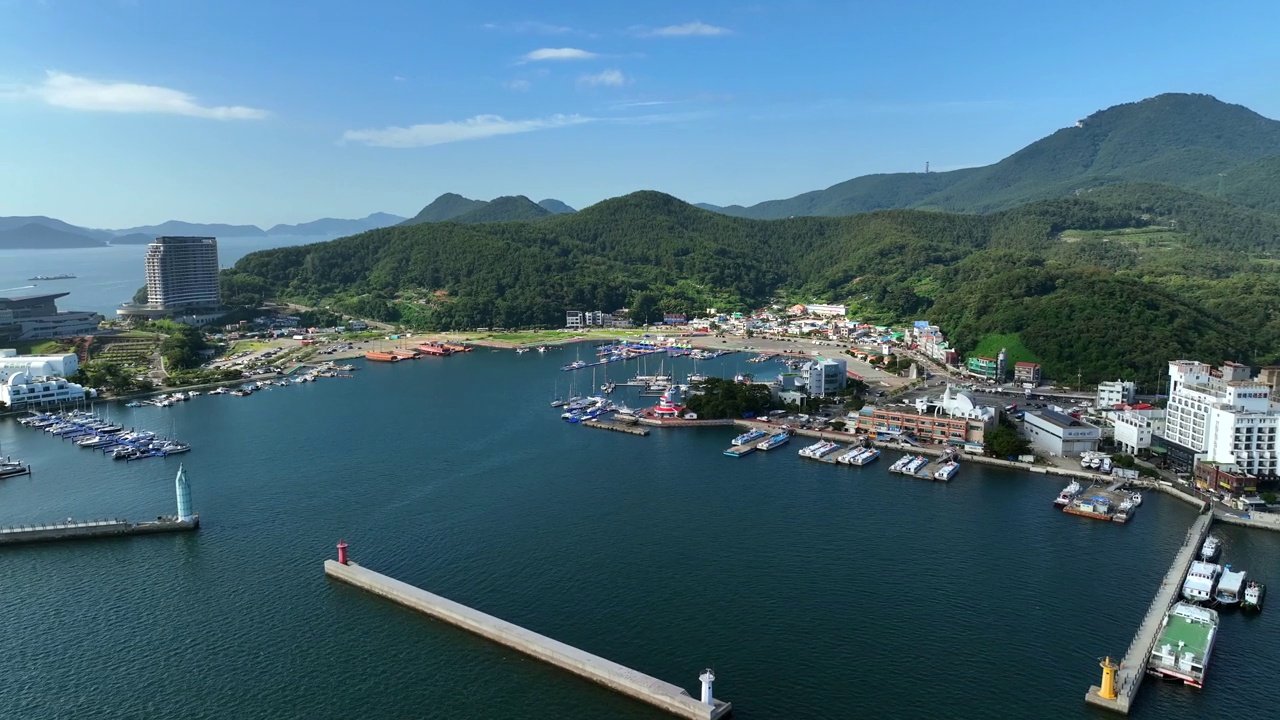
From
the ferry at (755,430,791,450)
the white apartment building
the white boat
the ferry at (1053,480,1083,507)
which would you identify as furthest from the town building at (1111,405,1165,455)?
the ferry at (755,430,791,450)

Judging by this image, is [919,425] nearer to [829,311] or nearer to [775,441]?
[775,441]

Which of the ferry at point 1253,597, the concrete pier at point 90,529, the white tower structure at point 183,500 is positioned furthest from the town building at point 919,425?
the concrete pier at point 90,529

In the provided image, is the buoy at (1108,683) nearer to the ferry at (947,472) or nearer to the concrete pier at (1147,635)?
the concrete pier at (1147,635)

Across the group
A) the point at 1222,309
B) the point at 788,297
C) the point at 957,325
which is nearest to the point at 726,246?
the point at 788,297

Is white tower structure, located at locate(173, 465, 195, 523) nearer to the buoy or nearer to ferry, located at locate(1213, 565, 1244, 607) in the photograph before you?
the buoy

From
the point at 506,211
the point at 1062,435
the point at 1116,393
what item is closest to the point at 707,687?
the point at 1062,435

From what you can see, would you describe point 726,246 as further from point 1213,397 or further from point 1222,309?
point 1213,397
